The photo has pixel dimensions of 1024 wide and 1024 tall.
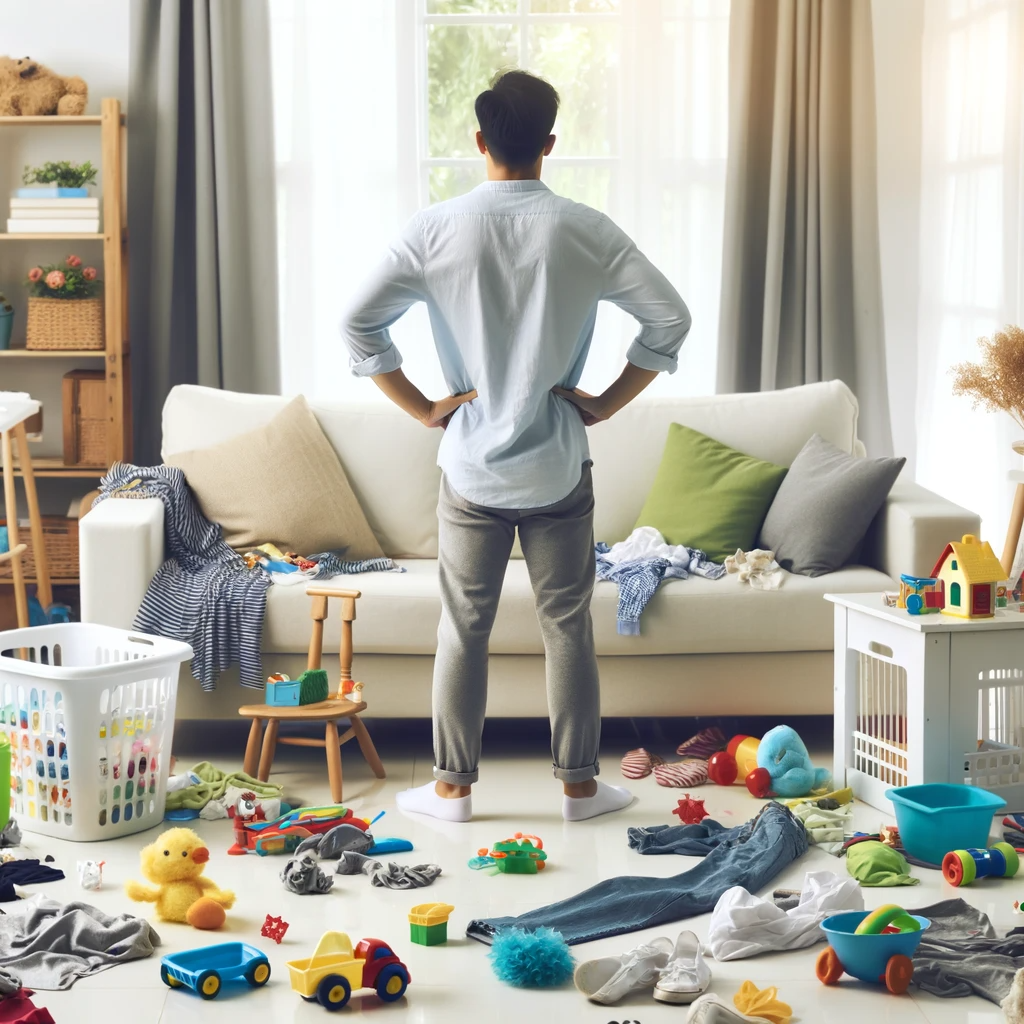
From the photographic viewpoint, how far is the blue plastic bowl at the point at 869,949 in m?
1.98

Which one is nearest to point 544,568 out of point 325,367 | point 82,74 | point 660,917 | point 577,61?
point 660,917

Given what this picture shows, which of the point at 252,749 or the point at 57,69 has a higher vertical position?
the point at 57,69

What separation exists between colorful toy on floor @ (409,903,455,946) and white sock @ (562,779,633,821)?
670 mm

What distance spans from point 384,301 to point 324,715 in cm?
93

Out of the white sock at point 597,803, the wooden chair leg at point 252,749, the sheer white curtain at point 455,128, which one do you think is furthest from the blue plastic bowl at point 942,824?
the sheer white curtain at point 455,128

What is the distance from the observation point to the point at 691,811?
8.99 feet

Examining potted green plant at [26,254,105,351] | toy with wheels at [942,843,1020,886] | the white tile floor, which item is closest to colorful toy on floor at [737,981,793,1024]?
the white tile floor

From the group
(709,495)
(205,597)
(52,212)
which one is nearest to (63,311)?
(52,212)

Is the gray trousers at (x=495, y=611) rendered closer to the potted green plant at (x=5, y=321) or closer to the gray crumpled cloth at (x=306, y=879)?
the gray crumpled cloth at (x=306, y=879)

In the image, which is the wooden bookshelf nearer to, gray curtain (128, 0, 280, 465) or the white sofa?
gray curtain (128, 0, 280, 465)

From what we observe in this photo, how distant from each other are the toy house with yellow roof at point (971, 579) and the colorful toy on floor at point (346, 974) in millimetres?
1444

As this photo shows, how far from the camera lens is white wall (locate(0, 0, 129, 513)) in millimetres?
4430

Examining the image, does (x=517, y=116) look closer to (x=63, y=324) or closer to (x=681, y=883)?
(x=681, y=883)

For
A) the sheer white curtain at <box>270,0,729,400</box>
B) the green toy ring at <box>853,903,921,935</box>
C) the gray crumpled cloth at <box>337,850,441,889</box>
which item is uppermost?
the sheer white curtain at <box>270,0,729,400</box>
